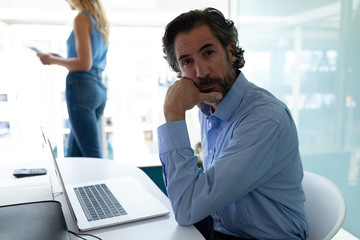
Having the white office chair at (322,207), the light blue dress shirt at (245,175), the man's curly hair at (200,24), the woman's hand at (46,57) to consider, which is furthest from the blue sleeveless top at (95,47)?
the white office chair at (322,207)

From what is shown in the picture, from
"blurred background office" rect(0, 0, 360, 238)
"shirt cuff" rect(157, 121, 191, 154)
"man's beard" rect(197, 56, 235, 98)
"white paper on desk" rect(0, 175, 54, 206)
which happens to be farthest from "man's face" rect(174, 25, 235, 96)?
"blurred background office" rect(0, 0, 360, 238)

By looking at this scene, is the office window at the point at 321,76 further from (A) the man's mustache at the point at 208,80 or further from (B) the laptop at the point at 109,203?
(B) the laptop at the point at 109,203

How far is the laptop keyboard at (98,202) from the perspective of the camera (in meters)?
0.88

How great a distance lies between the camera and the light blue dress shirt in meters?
0.83

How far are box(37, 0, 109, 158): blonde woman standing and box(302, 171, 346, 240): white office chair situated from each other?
4.57 ft

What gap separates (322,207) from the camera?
0.98 metres

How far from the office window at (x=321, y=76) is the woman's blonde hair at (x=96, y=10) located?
1.17 m

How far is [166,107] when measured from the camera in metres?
1.00

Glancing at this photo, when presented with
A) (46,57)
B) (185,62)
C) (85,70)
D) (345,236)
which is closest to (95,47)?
(85,70)

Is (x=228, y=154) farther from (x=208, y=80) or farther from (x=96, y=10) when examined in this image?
(x=96, y=10)

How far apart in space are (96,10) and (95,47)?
0.22 m

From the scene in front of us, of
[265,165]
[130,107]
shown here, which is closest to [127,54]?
[130,107]

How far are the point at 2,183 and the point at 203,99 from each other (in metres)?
0.76

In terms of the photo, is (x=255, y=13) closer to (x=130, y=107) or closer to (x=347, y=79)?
(x=347, y=79)
